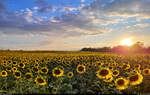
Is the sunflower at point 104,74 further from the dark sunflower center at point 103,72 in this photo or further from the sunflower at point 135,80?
the sunflower at point 135,80

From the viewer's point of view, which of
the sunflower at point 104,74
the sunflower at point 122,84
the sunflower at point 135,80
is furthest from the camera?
the sunflower at point 104,74

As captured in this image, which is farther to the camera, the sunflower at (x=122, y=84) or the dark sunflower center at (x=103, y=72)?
the dark sunflower center at (x=103, y=72)

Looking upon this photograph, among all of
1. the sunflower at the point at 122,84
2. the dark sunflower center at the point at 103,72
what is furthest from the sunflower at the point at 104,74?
the sunflower at the point at 122,84

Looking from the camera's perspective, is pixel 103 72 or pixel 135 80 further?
pixel 103 72

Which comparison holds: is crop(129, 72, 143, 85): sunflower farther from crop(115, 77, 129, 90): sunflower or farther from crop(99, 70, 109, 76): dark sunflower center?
crop(99, 70, 109, 76): dark sunflower center

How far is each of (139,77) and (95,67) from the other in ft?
12.0

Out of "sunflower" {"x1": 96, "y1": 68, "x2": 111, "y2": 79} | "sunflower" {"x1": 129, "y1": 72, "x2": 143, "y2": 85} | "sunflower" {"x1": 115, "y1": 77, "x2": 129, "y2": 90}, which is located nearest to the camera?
"sunflower" {"x1": 115, "y1": 77, "x2": 129, "y2": 90}

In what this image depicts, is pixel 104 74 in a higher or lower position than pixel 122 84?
higher

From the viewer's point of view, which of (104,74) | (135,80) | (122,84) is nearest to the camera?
(122,84)

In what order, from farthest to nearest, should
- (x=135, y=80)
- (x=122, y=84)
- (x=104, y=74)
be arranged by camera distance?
(x=104, y=74), (x=135, y=80), (x=122, y=84)

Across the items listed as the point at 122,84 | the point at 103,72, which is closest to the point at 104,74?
the point at 103,72

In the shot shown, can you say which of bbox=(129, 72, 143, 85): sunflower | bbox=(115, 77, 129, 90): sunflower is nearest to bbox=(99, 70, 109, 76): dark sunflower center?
bbox=(115, 77, 129, 90): sunflower

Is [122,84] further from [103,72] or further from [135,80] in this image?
[103,72]

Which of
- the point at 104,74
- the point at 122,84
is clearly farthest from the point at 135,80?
the point at 104,74
